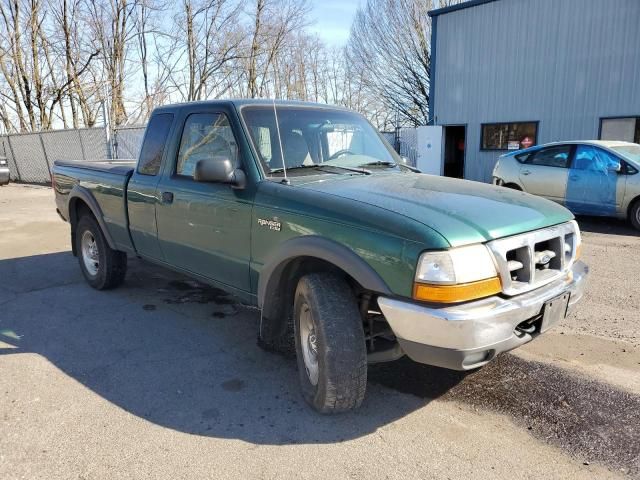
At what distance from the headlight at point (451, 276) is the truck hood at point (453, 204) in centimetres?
7

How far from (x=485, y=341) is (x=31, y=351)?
3478 millimetres

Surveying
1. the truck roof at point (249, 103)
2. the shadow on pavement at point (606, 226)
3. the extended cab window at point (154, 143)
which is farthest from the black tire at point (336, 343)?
the shadow on pavement at point (606, 226)

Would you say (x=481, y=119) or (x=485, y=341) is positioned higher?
(x=481, y=119)

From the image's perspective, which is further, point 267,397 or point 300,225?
point 267,397

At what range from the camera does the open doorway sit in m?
18.9

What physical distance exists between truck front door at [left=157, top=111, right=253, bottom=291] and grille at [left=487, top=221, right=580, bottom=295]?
166 cm

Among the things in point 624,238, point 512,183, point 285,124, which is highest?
point 285,124

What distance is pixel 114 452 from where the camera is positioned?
275 centimetres

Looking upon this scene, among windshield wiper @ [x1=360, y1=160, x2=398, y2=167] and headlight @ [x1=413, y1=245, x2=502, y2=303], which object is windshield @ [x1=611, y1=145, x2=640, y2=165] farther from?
headlight @ [x1=413, y1=245, x2=502, y2=303]

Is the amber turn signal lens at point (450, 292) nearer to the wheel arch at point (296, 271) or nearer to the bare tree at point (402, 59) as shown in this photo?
the wheel arch at point (296, 271)

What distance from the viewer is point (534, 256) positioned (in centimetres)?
282

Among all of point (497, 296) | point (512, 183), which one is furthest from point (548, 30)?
point (497, 296)

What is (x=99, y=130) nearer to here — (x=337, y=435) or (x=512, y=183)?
(x=512, y=183)

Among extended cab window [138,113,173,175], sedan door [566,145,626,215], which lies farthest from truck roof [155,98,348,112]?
sedan door [566,145,626,215]
